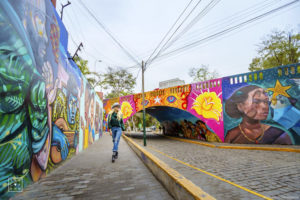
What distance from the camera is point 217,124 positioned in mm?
12633

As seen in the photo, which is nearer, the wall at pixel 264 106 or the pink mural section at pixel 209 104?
the wall at pixel 264 106

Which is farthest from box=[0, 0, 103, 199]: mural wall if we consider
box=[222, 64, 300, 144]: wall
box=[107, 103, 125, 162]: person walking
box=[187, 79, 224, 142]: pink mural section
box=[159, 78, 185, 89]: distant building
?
box=[159, 78, 185, 89]: distant building

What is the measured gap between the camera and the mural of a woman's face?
10.6 metres

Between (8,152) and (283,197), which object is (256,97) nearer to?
(283,197)

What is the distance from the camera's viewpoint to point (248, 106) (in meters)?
11.1

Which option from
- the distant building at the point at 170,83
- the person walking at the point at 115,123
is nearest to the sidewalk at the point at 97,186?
the person walking at the point at 115,123

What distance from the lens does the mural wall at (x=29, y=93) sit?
2416 mm

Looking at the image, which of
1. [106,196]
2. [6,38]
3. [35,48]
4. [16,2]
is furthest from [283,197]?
[16,2]

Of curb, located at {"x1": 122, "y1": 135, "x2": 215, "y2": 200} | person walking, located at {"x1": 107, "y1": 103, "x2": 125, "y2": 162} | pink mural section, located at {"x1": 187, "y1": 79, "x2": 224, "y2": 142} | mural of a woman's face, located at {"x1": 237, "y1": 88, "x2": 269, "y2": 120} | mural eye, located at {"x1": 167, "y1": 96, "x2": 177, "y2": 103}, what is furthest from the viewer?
mural eye, located at {"x1": 167, "y1": 96, "x2": 177, "y2": 103}

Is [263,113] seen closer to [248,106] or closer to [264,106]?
[264,106]

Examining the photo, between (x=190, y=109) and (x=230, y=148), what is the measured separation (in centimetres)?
525

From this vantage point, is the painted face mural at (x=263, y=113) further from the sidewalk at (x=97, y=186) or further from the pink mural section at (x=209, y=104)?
the sidewalk at (x=97, y=186)

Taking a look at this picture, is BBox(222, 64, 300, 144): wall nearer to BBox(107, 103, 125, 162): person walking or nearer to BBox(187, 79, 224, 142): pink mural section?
BBox(187, 79, 224, 142): pink mural section

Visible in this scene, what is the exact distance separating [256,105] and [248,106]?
467 millimetres
